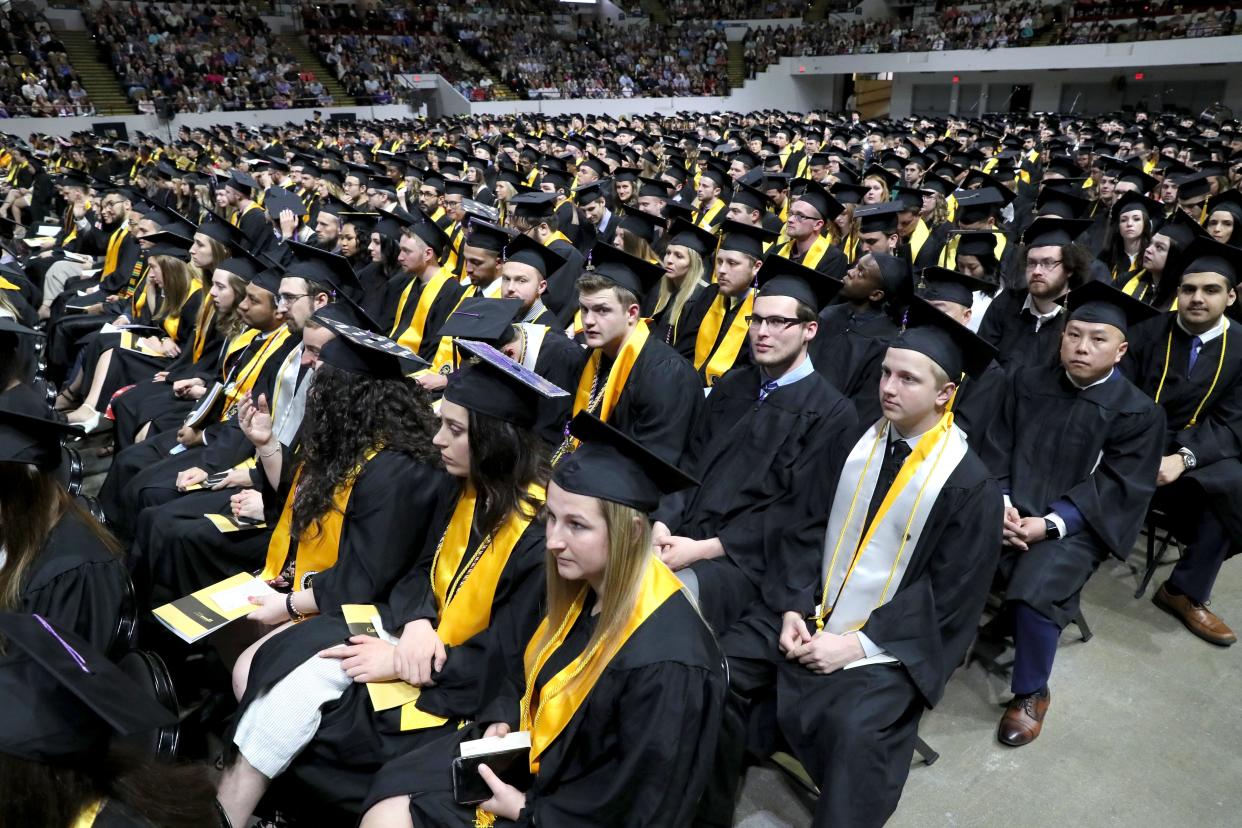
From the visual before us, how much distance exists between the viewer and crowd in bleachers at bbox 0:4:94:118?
2041 centimetres

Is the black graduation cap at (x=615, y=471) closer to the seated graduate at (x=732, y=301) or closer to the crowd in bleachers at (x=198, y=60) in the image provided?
the seated graduate at (x=732, y=301)

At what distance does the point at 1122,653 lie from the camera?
11.7 ft

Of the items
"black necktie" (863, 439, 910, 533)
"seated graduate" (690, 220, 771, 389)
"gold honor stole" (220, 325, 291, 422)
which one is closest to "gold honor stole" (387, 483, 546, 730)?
"black necktie" (863, 439, 910, 533)

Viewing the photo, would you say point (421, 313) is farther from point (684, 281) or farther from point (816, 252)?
point (816, 252)

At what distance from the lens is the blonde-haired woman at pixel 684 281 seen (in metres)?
5.58

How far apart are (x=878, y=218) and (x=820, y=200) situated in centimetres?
93

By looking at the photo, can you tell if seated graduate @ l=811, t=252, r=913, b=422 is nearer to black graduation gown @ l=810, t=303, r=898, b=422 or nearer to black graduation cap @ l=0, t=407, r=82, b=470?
black graduation gown @ l=810, t=303, r=898, b=422

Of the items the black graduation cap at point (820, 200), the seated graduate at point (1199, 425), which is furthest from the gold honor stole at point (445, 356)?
the seated graduate at point (1199, 425)

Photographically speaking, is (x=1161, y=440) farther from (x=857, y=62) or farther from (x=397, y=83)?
(x=857, y=62)

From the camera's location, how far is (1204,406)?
3.92 metres

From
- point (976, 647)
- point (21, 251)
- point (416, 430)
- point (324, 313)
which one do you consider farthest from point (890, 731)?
point (21, 251)

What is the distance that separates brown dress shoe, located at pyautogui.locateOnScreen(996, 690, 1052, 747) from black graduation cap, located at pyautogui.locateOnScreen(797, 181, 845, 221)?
176 inches

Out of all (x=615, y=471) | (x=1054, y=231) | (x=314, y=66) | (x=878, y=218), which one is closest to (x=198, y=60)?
(x=314, y=66)

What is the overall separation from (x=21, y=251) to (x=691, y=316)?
8115 millimetres
